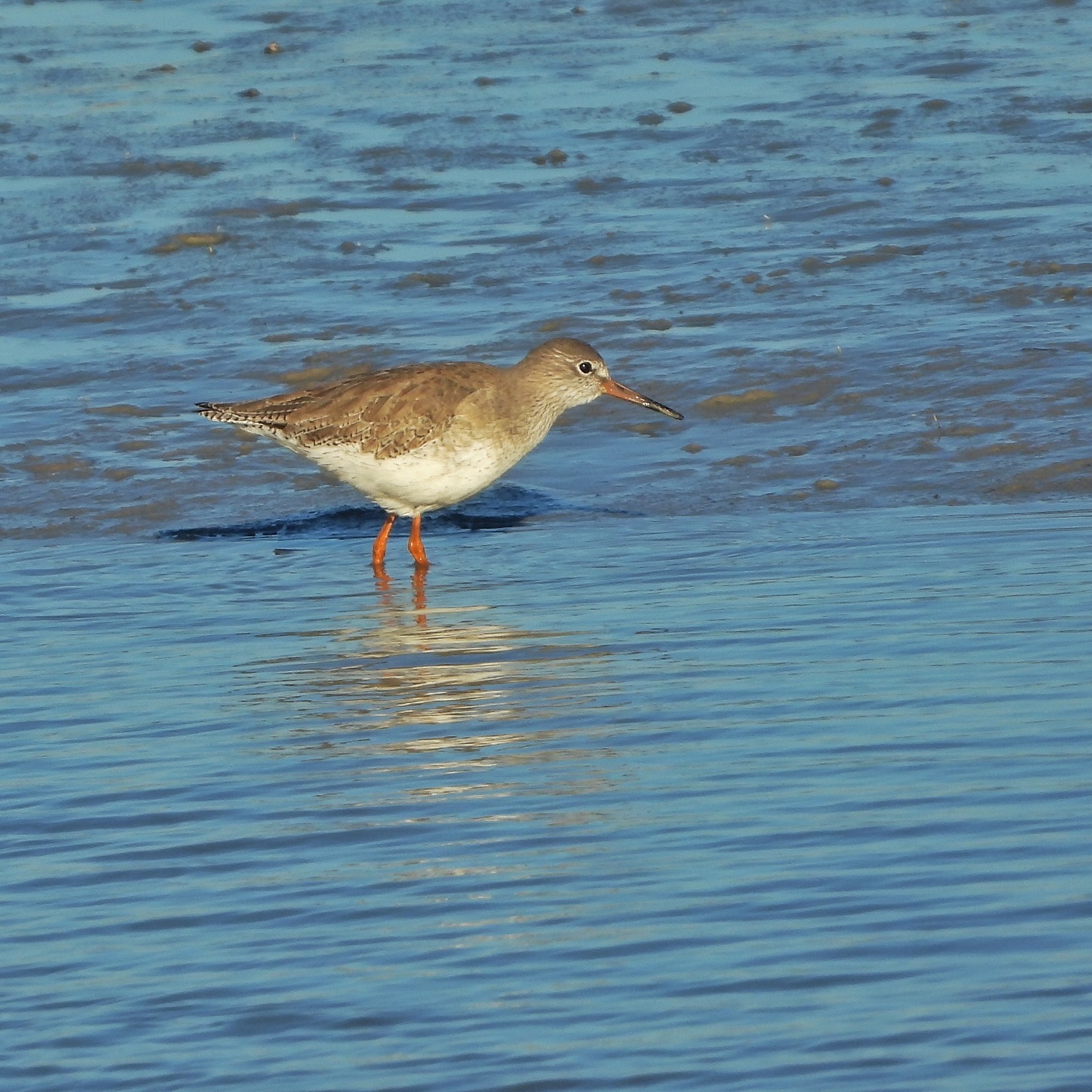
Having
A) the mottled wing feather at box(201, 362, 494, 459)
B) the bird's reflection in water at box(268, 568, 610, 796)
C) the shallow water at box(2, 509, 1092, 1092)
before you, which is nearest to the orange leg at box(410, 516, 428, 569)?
the mottled wing feather at box(201, 362, 494, 459)

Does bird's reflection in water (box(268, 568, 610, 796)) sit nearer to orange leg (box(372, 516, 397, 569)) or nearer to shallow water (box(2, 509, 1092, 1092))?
shallow water (box(2, 509, 1092, 1092))

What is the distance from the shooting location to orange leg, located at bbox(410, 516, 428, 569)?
10266 millimetres

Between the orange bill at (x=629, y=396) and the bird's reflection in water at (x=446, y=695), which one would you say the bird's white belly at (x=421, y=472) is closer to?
the orange bill at (x=629, y=396)

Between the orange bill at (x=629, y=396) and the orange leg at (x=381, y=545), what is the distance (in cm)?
131

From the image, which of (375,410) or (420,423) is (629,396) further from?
(375,410)

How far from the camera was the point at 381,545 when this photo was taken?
34.3 ft

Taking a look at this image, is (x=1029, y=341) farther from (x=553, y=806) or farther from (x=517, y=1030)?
(x=517, y=1030)

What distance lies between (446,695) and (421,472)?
266cm

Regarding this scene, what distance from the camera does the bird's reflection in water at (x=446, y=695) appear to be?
706 centimetres

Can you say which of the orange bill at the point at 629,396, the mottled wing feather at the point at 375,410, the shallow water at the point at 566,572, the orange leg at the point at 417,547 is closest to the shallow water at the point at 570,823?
the shallow water at the point at 566,572

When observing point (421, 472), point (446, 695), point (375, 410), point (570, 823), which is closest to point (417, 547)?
point (421, 472)

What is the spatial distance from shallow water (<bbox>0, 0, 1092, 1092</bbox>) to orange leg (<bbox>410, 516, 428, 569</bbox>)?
11 centimetres

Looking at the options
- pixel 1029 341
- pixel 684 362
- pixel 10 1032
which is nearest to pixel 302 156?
pixel 684 362

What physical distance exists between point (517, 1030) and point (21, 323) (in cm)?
994
